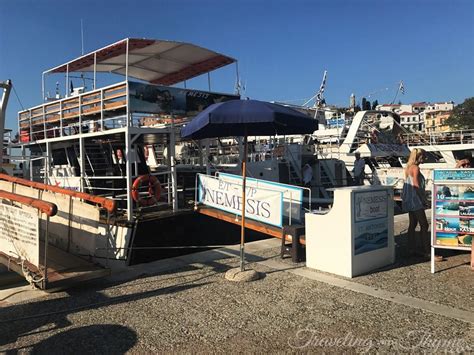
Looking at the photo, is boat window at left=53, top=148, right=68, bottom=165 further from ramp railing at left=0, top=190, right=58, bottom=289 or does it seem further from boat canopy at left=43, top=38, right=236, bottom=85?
ramp railing at left=0, top=190, right=58, bottom=289

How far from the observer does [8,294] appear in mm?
5684

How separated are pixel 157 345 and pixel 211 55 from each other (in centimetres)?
964

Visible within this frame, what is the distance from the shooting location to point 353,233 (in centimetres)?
601

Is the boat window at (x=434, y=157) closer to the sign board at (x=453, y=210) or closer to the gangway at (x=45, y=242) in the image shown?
the sign board at (x=453, y=210)

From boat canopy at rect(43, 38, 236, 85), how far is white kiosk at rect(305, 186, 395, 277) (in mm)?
6920

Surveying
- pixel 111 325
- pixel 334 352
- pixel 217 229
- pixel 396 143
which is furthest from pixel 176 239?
pixel 396 143

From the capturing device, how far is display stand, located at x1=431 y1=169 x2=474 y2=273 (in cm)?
599

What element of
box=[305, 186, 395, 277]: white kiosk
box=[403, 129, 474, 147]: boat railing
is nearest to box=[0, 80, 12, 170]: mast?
box=[305, 186, 395, 277]: white kiosk

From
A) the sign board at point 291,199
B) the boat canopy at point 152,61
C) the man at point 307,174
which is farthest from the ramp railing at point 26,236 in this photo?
the man at point 307,174

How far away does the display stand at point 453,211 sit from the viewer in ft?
19.6

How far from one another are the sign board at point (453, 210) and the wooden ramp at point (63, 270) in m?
4.74

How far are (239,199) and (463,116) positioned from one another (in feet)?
336

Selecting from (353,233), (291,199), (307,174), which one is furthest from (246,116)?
(307,174)

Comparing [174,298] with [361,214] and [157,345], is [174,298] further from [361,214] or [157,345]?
[361,214]
